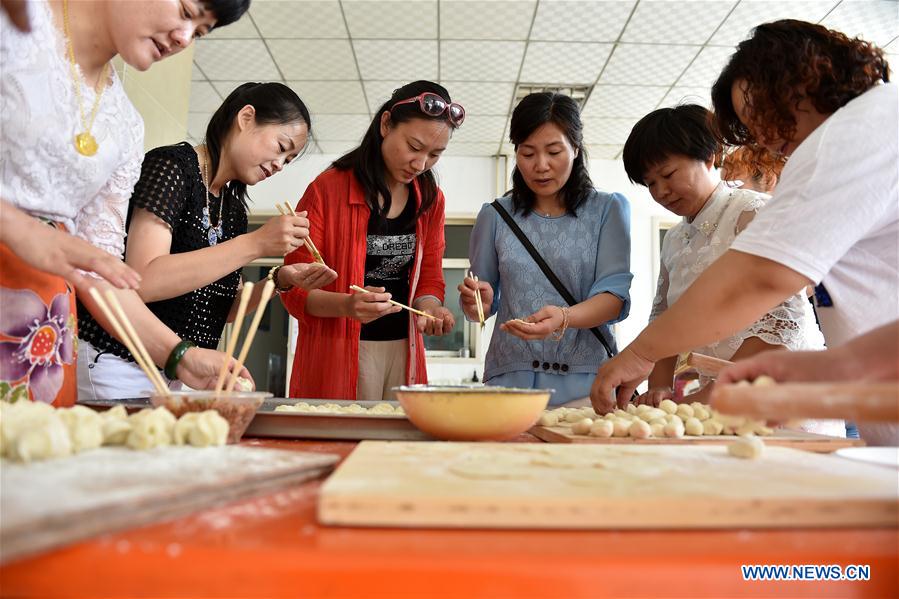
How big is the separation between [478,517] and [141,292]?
1128 millimetres

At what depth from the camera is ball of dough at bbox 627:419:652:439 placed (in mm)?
977

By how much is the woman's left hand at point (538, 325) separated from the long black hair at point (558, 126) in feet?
1.52

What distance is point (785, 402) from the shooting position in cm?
55

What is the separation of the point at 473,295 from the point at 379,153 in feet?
2.05

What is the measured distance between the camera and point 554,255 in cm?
195

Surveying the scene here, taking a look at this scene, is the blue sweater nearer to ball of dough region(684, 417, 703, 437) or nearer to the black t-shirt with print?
the black t-shirt with print

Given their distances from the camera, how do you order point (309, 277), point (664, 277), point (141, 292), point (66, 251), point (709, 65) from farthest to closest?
point (709, 65) < point (664, 277) < point (309, 277) < point (141, 292) < point (66, 251)

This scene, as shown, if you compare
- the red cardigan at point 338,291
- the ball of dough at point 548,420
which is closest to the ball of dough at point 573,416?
the ball of dough at point 548,420

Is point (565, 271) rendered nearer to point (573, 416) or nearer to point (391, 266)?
point (391, 266)

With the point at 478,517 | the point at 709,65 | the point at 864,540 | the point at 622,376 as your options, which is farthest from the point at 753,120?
the point at 709,65

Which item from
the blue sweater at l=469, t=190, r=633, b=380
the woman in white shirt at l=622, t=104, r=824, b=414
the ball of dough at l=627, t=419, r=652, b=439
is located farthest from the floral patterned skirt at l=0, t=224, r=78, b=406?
the woman in white shirt at l=622, t=104, r=824, b=414

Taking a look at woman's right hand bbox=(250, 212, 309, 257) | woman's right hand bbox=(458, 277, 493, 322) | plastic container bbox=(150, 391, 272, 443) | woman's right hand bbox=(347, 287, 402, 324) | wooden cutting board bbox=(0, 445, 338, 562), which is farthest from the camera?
woman's right hand bbox=(458, 277, 493, 322)

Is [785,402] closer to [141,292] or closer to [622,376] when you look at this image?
[622,376]

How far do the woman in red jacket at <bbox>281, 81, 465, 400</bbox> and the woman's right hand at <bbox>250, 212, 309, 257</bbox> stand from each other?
13.8 inches
